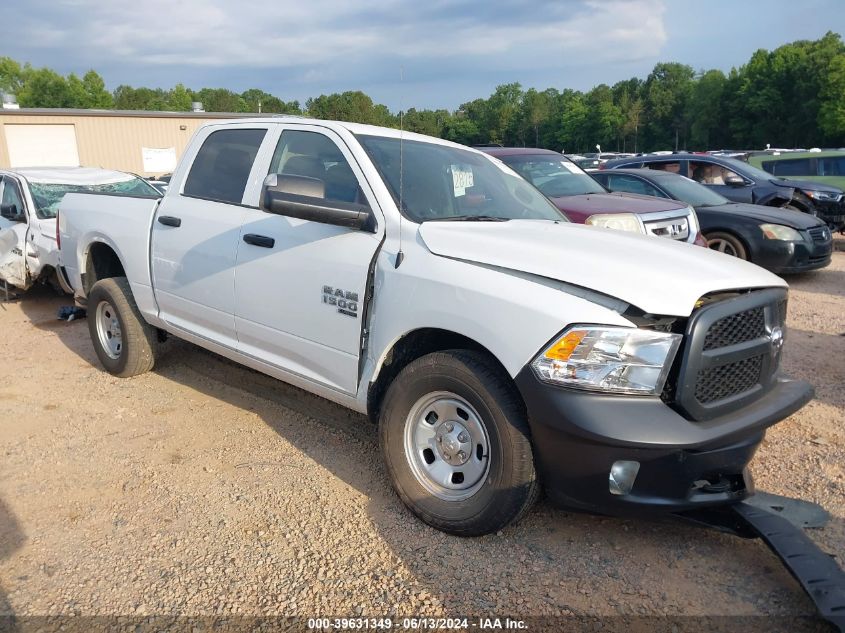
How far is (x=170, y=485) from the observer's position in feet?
12.3

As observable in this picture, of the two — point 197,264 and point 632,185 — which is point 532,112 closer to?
point 632,185

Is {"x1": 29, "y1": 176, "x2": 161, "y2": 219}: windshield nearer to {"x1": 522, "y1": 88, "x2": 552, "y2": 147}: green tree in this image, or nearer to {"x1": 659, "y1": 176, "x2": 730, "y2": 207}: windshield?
{"x1": 659, "y1": 176, "x2": 730, "y2": 207}: windshield

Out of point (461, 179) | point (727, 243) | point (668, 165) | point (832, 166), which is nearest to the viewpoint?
point (461, 179)

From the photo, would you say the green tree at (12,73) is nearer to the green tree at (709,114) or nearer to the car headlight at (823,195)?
the green tree at (709,114)

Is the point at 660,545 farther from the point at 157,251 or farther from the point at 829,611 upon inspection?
the point at 157,251

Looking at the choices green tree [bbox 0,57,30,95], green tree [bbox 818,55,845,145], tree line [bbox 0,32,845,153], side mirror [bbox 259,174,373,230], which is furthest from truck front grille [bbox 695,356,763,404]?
green tree [bbox 0,57,30,95]

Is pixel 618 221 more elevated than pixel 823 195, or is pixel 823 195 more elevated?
pixel 618 221

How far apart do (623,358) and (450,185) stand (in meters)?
1.69

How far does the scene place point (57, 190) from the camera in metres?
8.73

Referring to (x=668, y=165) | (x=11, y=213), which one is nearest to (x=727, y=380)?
(x=11, y=213)

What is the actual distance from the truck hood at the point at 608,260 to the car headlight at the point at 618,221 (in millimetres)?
3238

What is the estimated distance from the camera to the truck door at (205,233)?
13.9 feet

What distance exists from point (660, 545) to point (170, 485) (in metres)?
2.62

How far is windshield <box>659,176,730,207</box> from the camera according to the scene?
9.78m
